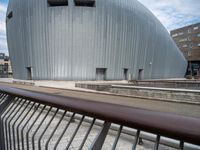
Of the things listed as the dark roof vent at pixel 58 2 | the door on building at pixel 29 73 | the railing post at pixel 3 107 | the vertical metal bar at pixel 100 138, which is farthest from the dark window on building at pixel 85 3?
the vertical metal bar at pixel 100 138

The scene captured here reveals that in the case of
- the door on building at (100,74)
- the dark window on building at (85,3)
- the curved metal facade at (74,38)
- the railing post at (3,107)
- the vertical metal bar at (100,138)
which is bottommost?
the door on building at (100,74)

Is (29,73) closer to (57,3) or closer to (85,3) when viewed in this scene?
(57,3)

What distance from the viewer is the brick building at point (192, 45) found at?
64.9m

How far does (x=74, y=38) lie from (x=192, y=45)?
180ft

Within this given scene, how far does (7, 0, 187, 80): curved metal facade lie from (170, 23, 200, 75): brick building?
137ft

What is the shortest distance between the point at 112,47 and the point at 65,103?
29818 millimetres

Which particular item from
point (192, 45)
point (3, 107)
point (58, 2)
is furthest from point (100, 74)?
point (192, 45)

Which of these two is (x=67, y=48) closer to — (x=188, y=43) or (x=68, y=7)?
(x=68, y=7)

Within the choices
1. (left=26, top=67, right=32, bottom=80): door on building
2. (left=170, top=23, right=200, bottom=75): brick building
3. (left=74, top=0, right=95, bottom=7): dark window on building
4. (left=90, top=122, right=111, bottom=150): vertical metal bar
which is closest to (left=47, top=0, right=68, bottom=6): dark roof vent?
(left=74, top=0, right=95, bottom=7): dark window on building

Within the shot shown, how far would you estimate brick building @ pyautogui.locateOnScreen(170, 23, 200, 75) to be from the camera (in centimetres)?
6494

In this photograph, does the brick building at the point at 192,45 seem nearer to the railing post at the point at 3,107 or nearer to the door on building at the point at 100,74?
the door on building at the point at 100,74

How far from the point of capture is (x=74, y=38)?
95.0 ft

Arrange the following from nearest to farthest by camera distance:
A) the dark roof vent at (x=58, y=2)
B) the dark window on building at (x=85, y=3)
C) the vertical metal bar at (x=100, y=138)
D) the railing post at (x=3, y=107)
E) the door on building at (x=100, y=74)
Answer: the vertical metal bar at (x=100, y=138) < the railing post at (x=3, y=107) < the dark window on building at (x=85, y=3) < the dark roof vent at (x=58, y=2) < the door on building at (x=100, y=74)

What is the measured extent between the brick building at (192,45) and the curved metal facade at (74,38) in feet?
137
